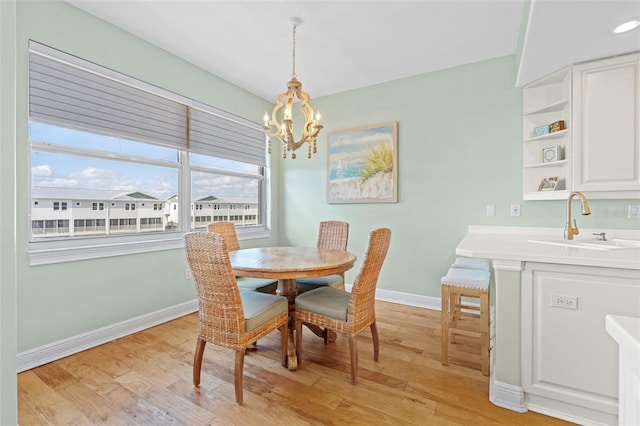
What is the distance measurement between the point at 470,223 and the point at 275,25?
8.89ft

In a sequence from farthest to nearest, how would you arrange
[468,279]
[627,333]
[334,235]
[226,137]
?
1. [226,137]
2. [334,235]
3. [468,279]
4. [627,333]

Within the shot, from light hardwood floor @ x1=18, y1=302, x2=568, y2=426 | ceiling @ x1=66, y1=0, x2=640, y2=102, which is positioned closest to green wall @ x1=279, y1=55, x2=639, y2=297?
ceiling @ x1=66, y1=0, x2=640, y2=102

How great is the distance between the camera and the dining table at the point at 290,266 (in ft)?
6.01

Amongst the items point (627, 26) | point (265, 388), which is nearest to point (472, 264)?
point (627, 26)

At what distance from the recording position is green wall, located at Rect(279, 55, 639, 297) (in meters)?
2.84

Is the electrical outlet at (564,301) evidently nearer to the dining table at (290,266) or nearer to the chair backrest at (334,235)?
the dining table at (290,266)

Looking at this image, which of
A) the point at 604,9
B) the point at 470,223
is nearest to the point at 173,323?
the point at 470,223

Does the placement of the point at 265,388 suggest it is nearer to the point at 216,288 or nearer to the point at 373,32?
the point at 216,288

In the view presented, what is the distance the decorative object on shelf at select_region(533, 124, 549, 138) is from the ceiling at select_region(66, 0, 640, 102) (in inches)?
17.9

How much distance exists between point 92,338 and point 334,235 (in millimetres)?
2296

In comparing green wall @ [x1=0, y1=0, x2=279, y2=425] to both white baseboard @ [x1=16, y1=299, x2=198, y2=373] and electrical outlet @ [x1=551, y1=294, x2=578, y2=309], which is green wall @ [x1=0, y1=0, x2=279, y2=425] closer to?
white baseboard @ [x1=16, y1=299, x2=198, y2=373]

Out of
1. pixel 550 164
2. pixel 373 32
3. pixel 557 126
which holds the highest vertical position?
pixel 373 32

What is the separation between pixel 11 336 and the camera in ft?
3.08

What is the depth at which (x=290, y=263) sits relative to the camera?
1999mm
